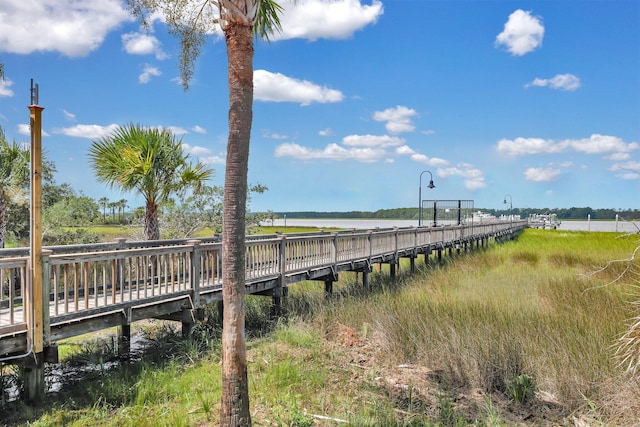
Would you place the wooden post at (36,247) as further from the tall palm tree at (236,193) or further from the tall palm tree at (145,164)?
the tall palm tree at (145,164)

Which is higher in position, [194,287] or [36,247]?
[36,247]

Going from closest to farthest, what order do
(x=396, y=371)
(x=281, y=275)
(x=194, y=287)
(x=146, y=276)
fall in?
(x=146, y=276), (x=396, y=371), (x=194, y=287), (x=281, y=275)

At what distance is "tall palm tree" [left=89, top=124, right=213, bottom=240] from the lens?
12234mm

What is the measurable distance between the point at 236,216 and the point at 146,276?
355 cm

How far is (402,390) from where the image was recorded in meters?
7.02

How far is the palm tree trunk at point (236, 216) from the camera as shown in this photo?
499 centimetres

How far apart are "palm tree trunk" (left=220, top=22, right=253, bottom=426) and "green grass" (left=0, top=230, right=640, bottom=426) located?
2.74ft

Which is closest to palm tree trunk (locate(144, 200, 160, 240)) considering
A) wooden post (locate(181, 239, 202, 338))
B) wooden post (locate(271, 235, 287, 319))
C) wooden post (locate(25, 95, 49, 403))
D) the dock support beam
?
the dock support beam

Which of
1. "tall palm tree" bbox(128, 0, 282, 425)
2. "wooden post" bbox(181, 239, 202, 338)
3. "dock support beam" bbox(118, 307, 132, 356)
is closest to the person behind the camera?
"tall palm tree" bbox(128, 0, 282, 425)

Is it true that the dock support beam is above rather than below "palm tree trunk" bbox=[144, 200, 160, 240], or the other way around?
below

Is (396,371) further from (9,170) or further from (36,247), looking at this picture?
(9,170)

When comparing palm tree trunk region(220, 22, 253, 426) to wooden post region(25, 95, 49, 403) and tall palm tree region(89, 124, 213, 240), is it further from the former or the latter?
tall palm tree region(89, 124, 213, 240)

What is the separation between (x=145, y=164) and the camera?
12070mm

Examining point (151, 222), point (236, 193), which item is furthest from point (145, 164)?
point (236, 193)
